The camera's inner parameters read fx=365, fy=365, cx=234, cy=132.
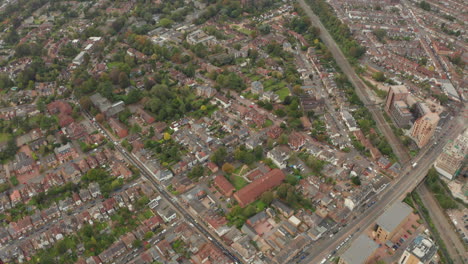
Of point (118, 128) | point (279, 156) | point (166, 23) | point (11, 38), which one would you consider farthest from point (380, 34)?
point (11, 38)

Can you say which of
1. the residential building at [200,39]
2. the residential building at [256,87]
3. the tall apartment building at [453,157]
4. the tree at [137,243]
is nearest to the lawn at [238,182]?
the tree at [137,243]

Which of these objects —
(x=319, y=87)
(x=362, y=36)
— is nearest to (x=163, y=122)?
(x=319, y=87)

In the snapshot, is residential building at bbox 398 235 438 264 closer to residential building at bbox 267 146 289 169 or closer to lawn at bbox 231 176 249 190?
residential building at bbox 267 146 289 169

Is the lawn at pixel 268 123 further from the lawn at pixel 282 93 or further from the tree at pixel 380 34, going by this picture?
the tree at pixel 380 34

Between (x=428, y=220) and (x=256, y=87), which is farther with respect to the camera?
(x=256, y=87)

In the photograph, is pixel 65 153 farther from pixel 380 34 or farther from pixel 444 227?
pixel 380 34

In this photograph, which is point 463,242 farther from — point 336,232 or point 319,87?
point 319,87
